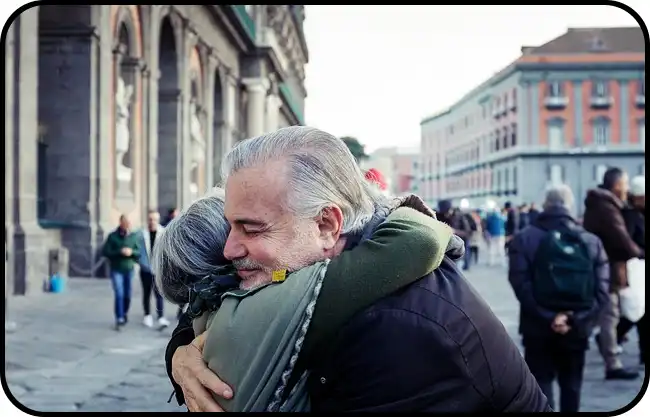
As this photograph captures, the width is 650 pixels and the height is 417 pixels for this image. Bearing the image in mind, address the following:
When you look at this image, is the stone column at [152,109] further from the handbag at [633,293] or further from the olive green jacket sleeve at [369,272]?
the olive green jacket sleeve at [369,272]

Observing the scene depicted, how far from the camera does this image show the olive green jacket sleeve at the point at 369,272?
122cm

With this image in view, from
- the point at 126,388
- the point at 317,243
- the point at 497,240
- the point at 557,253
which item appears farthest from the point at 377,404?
the point at 497,240

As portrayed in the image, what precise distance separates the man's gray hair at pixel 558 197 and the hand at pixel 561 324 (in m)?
0.54

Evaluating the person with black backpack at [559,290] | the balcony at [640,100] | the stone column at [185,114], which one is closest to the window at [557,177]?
the person with black backpack at [559,290]

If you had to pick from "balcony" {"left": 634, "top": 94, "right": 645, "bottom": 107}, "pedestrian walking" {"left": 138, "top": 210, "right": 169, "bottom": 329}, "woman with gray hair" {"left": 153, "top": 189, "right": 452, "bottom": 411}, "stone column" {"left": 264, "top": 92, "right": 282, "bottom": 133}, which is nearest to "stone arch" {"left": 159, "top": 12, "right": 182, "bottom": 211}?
"pedestrian walking" {"left": 138, "top": 210, "right": 169, "bottom": 329}

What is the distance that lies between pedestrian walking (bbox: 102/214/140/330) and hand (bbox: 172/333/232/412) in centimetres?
709

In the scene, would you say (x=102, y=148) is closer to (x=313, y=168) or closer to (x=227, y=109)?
(x=227, y=109)

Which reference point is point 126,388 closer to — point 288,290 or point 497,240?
point 288,290

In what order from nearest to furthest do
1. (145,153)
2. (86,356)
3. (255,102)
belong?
(86,356)
(145,153)
(255,102)

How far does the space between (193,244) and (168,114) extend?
53.7ft

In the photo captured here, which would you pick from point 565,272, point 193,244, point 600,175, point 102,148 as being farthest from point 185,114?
point 193,244

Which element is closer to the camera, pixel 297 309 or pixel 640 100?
pixel 297 309

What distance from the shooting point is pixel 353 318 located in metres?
1.23

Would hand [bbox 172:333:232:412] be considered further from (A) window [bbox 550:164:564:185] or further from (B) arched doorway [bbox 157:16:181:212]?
(B) arched doorway [bbox 157:16:181:212]
